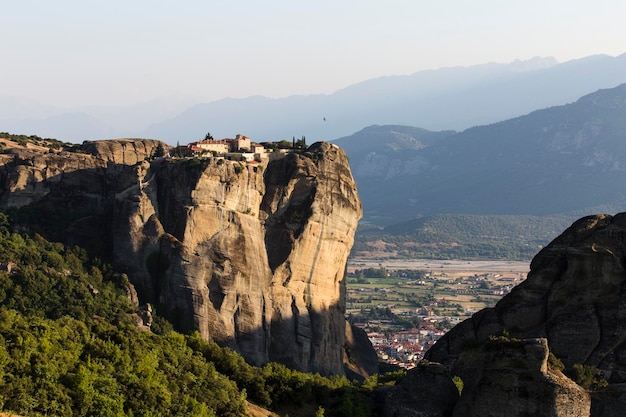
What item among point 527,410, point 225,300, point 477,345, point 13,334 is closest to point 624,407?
point 527,410

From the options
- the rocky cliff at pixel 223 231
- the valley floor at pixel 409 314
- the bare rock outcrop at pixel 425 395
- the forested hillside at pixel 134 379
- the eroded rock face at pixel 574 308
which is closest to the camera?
the forested hillside at pixel 134 379

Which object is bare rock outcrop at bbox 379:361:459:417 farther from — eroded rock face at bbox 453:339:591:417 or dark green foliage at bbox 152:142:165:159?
dark green foliage at bbox 152:142:165:159

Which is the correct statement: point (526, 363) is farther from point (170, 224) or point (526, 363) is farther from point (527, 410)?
point (170, 224)

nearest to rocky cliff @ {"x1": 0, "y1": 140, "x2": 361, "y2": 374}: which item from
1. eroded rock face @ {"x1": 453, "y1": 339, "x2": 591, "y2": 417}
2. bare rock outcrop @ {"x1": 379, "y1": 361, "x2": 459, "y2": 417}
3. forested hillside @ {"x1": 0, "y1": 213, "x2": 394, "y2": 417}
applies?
forested hillside @ {"x1": 0, "y1": 213, "x2": 394, "y2": 417}

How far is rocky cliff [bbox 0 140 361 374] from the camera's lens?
74.1m

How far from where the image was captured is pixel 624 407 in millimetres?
42156

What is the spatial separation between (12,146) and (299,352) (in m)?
→ 29.5

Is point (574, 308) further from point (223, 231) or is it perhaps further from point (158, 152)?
point (158, 152)

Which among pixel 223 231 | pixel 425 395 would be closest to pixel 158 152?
pixel 223 231

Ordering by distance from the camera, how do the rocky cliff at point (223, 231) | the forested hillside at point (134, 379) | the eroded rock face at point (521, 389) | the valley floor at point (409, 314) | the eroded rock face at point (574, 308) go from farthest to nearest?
the valley floor at point (409, 314)
the rocky cliff at point (223, 231)
the eroded rock face at point (574, 308)
the eroded rock face at point (521, 389)
the forested hillside at point (134, 379)

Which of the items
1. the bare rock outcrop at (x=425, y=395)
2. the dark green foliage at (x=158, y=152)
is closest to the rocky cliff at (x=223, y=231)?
the dark green foliage at (x=158, y=152)

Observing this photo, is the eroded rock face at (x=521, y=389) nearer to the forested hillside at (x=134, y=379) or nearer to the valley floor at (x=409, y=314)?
the forested hillside at (x=134, y=379)

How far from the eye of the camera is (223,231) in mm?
75562

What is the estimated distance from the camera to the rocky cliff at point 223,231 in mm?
74062
